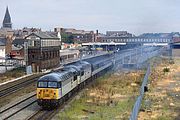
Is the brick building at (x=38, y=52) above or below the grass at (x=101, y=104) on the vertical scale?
above

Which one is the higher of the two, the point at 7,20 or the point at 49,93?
the point at 7,20

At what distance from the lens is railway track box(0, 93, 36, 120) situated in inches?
981

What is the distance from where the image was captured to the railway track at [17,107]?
24919mm

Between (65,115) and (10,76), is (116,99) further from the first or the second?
(10,76)

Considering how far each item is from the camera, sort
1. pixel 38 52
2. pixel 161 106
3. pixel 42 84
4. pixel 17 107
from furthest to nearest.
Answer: pixel 38 52 < pixel 161 106 < pixel 17 107 < pixel 42 84

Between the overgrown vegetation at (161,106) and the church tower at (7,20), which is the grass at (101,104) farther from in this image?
the church tower at (7,20)

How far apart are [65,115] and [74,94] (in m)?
9.61

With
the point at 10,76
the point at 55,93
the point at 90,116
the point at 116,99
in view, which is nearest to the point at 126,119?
the point at 90,116

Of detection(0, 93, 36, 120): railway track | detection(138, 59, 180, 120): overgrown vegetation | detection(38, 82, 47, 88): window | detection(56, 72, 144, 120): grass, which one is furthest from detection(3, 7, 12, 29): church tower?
detection(38, 82, 47, 88): window

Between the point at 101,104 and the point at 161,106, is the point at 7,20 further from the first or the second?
the point at 161,106

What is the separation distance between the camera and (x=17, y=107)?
2827 cm

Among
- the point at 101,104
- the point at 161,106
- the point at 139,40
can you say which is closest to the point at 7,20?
the point at 139,40

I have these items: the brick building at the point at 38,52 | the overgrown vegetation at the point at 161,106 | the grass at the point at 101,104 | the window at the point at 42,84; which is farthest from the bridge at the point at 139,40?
the window at the point at 42,84

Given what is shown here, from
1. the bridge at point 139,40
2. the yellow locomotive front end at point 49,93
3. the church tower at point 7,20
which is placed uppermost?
the church tower at point 7,20
